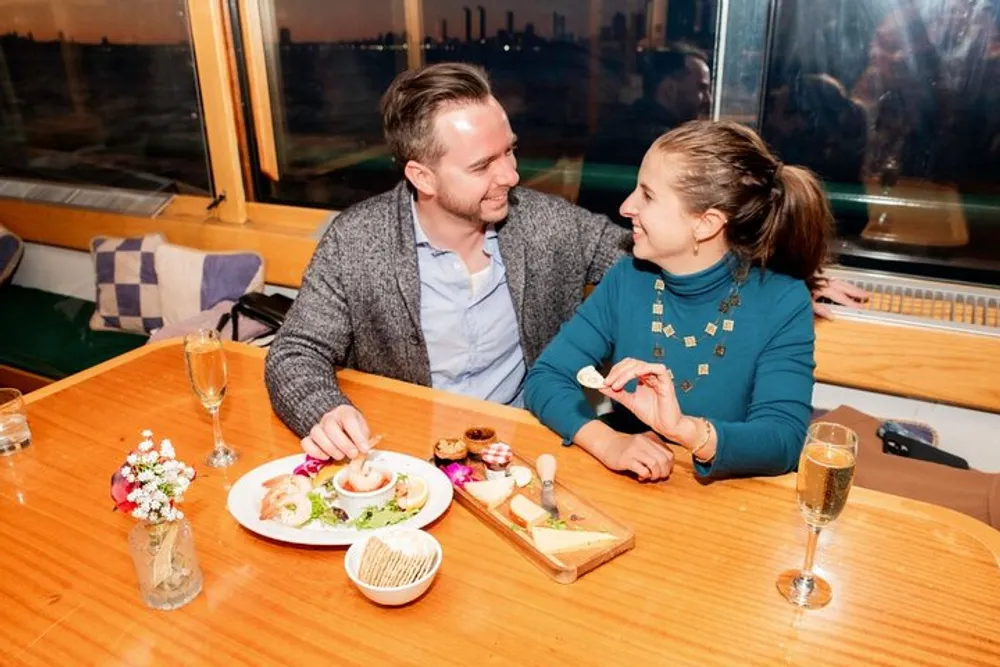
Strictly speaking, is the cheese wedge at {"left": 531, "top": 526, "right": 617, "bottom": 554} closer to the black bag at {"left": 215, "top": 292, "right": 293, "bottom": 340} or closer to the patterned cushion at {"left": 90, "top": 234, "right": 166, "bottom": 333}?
the black bag at {"left": 215, "top": 292, "right": 293, "bottom": 340}

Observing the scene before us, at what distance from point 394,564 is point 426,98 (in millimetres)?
Result: 1143

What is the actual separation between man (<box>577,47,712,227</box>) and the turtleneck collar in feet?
3.15

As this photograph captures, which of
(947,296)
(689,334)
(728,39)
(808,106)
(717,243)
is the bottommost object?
(947,296)

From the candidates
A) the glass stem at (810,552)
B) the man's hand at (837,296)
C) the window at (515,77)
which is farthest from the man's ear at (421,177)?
the glass stem at (810,552)

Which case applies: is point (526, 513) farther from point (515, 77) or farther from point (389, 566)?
point (515, 77)

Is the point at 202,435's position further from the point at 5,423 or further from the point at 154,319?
the point at 154,319

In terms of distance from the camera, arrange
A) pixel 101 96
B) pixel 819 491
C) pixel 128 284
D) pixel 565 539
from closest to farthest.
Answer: pixel 819 491 → pixel 565 539 → pixel 128 284 → pixel 101 96

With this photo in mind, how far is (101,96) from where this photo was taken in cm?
352

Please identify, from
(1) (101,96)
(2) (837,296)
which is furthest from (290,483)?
(1) (101,96)

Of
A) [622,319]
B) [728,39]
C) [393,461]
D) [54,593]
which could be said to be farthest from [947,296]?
[54,593]

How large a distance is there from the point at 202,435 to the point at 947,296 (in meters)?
1.93

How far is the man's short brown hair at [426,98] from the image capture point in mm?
1775

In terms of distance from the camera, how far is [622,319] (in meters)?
1.62

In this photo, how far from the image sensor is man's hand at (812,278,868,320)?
6.19 ft
